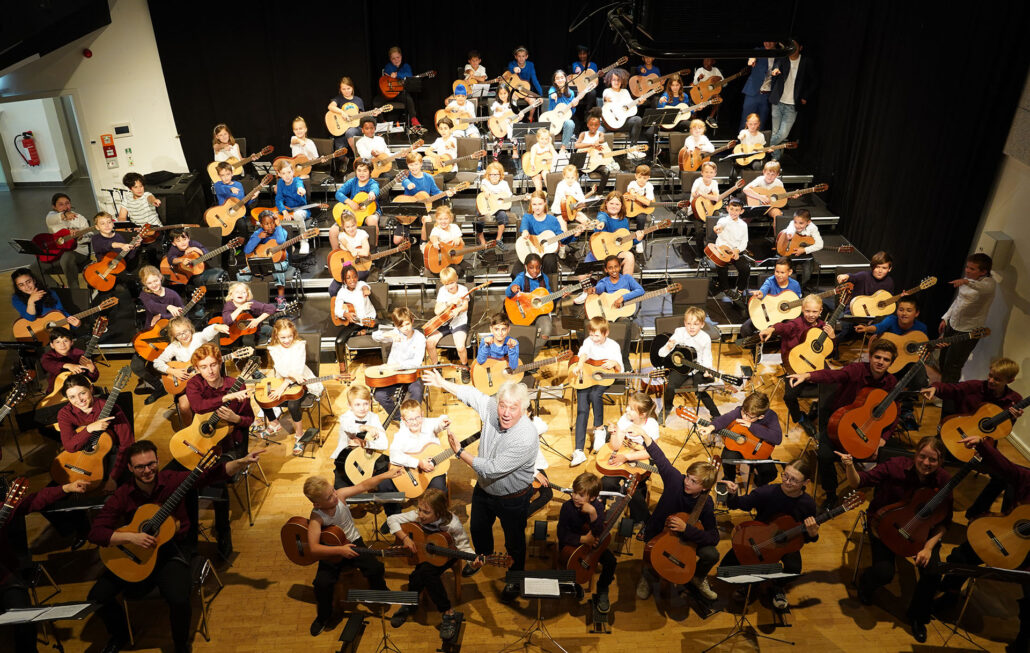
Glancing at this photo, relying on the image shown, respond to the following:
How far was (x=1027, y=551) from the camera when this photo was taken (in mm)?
4953

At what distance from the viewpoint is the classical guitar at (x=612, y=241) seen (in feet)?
28.9

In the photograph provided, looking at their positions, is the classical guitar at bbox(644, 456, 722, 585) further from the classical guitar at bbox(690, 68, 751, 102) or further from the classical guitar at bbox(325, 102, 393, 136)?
the classical guitar at bbox(690, 68, 751, 102)

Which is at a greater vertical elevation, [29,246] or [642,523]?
[29,246]

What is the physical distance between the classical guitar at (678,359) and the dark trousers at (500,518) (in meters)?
2.22

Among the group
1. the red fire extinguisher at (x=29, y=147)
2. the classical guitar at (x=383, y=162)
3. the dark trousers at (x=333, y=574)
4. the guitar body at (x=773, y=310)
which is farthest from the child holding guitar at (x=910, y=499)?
the red fire extinguisher at (x=29, y=147)

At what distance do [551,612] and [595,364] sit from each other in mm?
2203

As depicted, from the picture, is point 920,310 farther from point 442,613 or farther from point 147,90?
point 147,90

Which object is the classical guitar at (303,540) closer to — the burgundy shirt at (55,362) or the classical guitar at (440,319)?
the classical guitar at (440,319)

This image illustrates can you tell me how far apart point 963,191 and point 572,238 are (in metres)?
4.14

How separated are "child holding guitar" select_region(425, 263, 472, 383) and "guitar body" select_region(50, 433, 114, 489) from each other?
2.99m

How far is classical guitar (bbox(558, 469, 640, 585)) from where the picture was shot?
5004mm

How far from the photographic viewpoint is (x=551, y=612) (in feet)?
17.9

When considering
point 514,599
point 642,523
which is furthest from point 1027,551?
point 514,599

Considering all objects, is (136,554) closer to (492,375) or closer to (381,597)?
(381,597)
